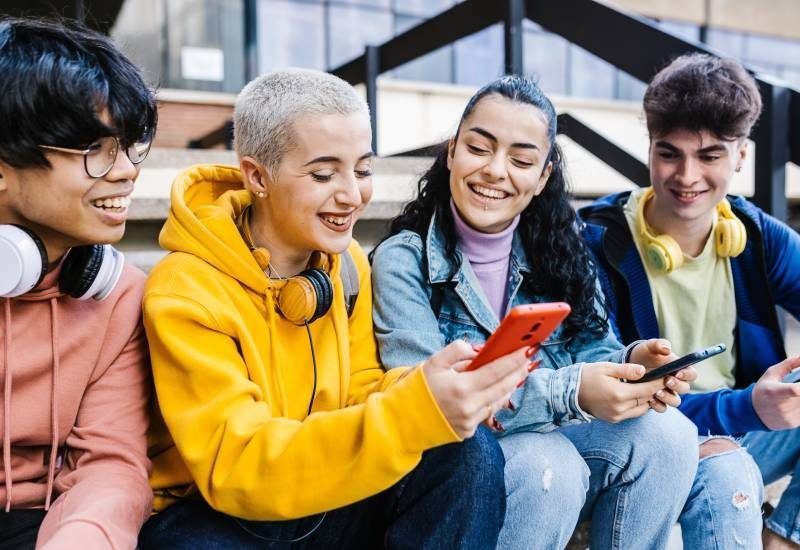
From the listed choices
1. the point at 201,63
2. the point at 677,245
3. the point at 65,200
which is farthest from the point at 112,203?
the point at 201,63

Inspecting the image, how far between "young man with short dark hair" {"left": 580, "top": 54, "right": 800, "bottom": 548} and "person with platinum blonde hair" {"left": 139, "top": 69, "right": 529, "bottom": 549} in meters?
0.83

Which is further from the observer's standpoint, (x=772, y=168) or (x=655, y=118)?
(x=772, y=168)

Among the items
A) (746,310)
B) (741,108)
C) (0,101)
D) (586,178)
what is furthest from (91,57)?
(586,178)

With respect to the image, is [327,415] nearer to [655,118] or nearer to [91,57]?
[91,57]

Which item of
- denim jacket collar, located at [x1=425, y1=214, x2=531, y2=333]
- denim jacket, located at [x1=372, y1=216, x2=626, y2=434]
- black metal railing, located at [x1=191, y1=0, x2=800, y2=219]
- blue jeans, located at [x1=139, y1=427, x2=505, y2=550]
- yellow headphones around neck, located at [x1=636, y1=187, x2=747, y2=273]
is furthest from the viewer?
black metal railing, located at [x1=191, y1=0, x2=800, y2=219]

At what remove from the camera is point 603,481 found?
162 centimetres

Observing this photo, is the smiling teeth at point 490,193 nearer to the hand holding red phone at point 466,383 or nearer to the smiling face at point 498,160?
the smiling face at point 498,160

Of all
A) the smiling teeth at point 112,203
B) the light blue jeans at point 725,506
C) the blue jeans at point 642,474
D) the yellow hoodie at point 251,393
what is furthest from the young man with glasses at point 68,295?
the light blue jeans at point 725,506

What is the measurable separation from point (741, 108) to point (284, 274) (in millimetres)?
1359

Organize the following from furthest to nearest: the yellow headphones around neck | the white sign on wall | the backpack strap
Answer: the white sign on wall < the yellow headphones around neck < the backpack strap

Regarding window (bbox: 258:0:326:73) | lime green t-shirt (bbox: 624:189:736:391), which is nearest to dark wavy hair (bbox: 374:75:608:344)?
lime green t-shirt (bbox: 624:189:736:391)

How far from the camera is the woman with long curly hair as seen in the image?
1504mm

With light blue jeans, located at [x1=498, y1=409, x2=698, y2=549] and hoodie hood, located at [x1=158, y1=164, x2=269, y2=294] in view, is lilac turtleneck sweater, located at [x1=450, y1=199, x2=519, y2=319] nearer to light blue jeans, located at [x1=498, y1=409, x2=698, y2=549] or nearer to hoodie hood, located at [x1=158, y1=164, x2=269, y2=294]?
light blue jeans, located at [x1=498, y1=409, x2=698, y2=549]

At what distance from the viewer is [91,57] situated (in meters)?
1.33
